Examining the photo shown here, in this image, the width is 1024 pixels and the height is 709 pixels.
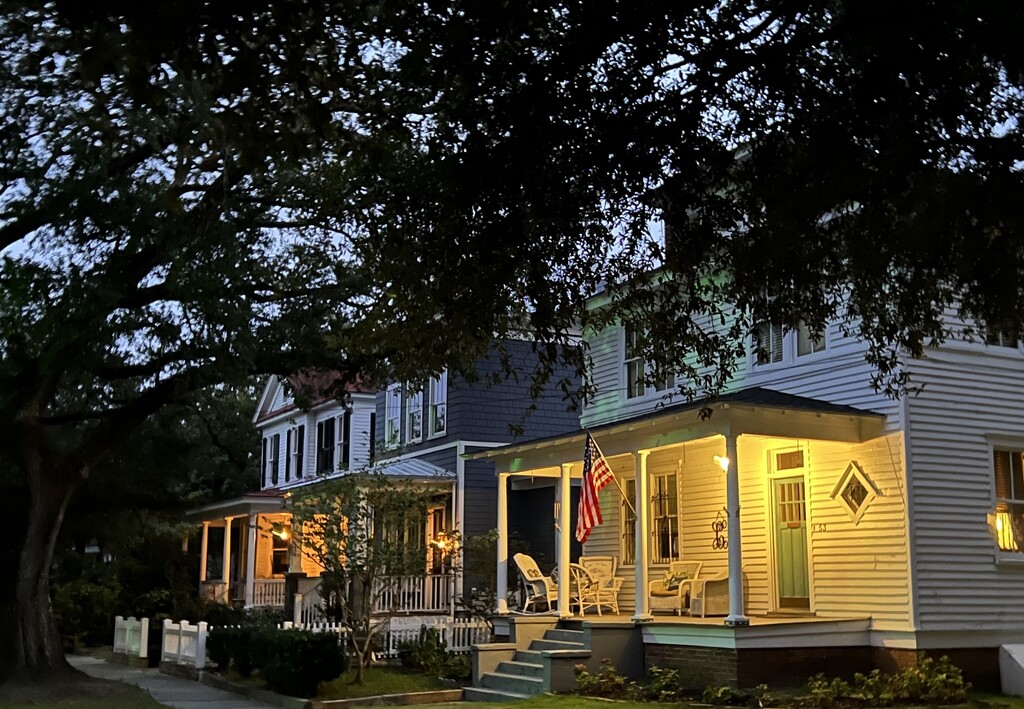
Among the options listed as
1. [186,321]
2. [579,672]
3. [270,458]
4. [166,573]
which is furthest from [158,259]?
[270,458]

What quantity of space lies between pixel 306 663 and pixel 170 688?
4.37m

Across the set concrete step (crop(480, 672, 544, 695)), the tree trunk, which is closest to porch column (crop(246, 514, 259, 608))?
the tree trunk

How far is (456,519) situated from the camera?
26.3 metres

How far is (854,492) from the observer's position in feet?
54.8

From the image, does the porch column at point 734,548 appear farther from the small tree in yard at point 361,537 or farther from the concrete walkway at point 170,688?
the concrete walkway at point 170,688

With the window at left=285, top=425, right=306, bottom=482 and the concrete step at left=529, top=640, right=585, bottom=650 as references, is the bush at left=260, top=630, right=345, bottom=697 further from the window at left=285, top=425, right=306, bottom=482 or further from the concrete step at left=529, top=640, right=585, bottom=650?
the window at left=285, top=425, right=306, bottom=482

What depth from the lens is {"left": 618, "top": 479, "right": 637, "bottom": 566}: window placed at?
2105cm

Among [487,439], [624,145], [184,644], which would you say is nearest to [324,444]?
[487,439]

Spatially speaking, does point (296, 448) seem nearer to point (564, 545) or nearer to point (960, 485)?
point (564, 545)

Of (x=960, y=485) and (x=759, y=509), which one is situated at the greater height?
(x=960, y=485)

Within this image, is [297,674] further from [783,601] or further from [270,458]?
[270,458]

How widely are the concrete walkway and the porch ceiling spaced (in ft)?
22.4

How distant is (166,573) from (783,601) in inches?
751

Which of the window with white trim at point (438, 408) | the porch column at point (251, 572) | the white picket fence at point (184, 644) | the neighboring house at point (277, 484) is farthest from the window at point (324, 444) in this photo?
the white picket fence at point (184, 644)
